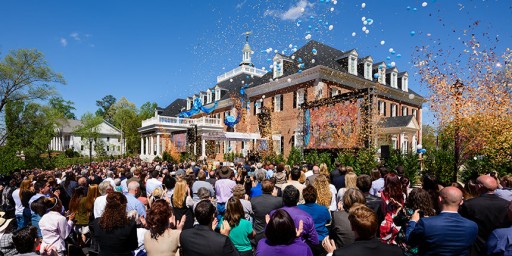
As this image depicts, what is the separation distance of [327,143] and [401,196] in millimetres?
19115

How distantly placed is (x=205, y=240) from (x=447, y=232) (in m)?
2.47

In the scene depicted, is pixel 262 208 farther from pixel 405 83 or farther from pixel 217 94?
pixel 217 94

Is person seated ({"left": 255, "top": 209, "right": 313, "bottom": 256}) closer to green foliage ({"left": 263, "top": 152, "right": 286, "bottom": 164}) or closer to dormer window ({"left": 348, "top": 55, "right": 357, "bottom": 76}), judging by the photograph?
green foliage ({"left": 263, "top": 152, "right": 286, "bottom": 164})

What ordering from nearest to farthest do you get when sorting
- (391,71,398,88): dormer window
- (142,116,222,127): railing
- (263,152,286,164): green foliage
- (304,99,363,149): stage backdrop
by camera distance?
(304,99,363,149): stage backdrop, (263,152,286,164): green foliage, (391,71,398,88): dormer window, (142,116,222,127): railing

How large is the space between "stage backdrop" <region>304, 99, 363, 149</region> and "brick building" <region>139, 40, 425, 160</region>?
72 mm

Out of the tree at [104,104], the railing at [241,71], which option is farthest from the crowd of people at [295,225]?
the tree at [104,104]

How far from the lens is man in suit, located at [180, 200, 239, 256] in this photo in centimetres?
343

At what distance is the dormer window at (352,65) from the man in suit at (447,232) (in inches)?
1207

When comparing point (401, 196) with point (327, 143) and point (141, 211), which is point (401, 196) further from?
point (327, 143)

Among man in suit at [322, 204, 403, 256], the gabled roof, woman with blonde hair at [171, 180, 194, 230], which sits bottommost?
woman with blonde hair at [171, 180, 194, 230]

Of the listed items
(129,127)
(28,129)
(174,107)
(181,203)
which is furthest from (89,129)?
(181,203)

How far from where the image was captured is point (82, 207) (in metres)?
6.67

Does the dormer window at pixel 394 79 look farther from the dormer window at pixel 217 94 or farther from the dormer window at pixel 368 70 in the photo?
the dormer window at pixel 217 94

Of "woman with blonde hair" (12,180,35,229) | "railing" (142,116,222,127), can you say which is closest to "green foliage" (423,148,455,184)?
"woman with blonde hair" (12,180,35,229)
